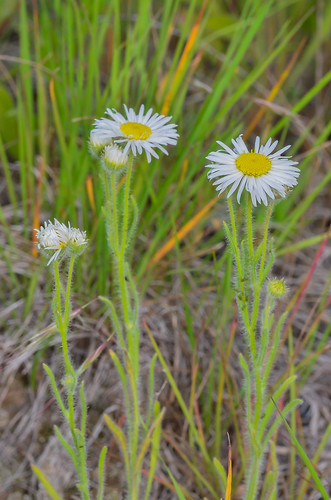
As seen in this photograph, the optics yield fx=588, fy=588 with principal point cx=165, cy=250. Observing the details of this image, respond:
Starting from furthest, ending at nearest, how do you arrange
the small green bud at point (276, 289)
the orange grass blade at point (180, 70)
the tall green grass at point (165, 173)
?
the orange grass blade at point (180, 70)
the tall green grass at point (165, 173)
the small green bud at point (276, 289)

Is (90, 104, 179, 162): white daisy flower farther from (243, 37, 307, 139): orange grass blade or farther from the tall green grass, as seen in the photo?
(243, 37, 307, 139): orange grass blade

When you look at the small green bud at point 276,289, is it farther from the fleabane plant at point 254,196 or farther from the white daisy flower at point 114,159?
the white daisy flower at point 114,159

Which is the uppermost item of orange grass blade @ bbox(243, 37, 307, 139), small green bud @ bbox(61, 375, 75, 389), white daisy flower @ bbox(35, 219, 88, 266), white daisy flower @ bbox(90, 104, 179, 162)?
orange grass blade @ bbox(243, 37, 307, 139)

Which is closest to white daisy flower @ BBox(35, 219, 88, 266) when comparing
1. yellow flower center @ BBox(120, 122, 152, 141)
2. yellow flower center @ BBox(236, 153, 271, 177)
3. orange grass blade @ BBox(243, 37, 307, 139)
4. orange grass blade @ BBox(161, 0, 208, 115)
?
yellow flower center @ BBox(120, 122, 152, 141)

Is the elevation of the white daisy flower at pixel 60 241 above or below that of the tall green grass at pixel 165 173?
below

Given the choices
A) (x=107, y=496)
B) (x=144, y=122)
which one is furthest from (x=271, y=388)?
(x=144, y=122)

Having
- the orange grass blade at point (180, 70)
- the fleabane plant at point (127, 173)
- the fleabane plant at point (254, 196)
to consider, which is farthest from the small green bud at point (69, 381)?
the orange grass blade at point (180, 70)

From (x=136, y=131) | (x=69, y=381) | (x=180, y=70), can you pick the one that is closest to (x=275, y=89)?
(x=180, y=70)
